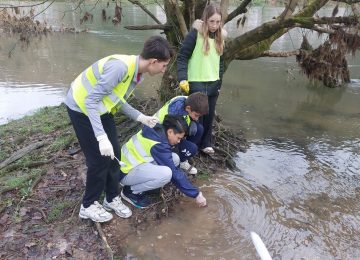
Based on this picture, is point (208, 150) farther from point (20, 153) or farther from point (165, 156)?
point (20, 153)

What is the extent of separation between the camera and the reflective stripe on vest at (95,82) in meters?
2.92

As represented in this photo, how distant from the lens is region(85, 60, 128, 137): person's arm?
9.23 ft

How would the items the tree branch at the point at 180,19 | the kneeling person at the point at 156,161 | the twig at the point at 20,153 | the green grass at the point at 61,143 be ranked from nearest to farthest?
the kneeling person at the point at 156,161
the twig at the point at 20,153
the green grass at the point at 61,143
the tree branch at the point at 180,19

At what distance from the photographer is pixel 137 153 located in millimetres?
3719

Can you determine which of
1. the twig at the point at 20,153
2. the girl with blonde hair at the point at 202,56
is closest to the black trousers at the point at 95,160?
the girl with blonde hair at the point at 202,56

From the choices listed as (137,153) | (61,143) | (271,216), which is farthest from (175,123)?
(61,143)

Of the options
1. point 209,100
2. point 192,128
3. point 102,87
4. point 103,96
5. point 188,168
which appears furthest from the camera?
point 209,100

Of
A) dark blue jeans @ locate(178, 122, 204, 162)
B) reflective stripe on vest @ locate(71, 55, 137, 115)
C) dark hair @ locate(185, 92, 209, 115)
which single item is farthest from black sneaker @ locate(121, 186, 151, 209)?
reflective stripe on vest @ locate(71, 55, 137, 115)

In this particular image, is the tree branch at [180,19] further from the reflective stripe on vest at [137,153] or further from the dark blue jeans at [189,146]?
the reflective stripe on vest at [137,153]

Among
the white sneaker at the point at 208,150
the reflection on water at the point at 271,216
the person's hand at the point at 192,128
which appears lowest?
the reflection on water at the point at 271,216

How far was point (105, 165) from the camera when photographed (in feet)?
10.7

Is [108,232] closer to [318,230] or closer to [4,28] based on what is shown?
[318,230]

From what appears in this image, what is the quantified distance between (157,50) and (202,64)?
1.62 meters

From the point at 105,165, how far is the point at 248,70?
8.81 m
